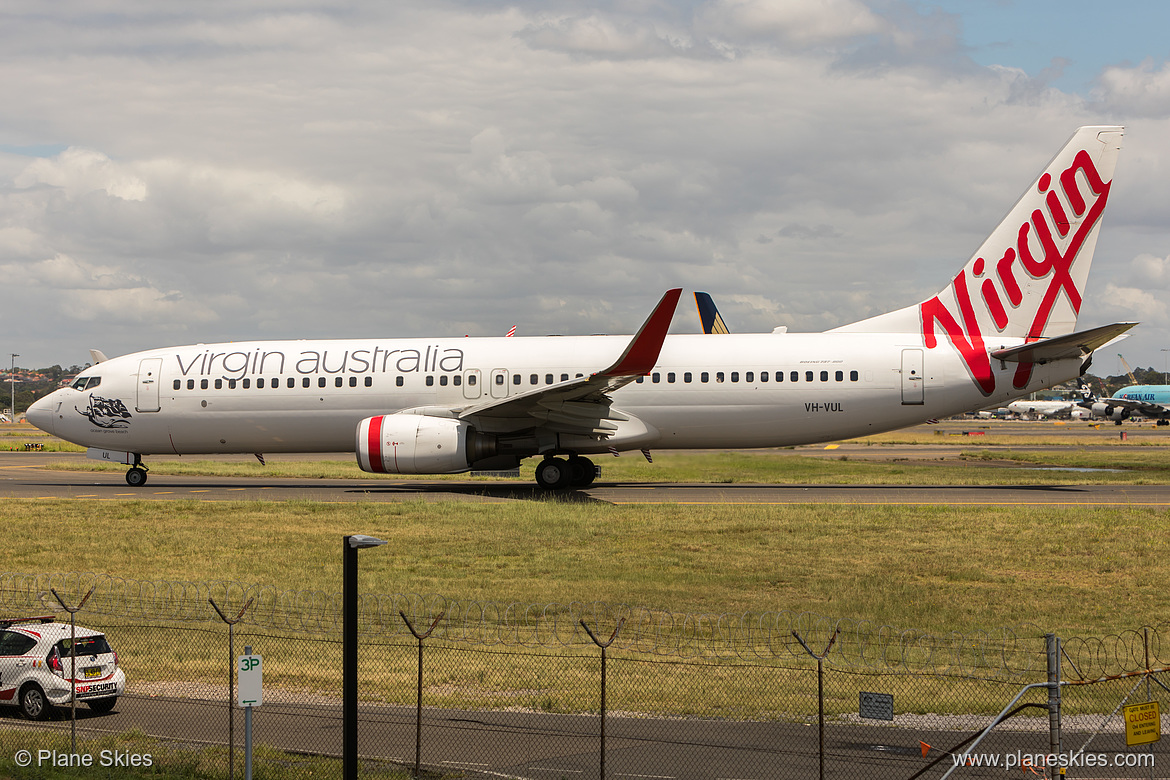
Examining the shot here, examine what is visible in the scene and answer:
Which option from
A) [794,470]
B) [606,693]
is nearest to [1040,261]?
[794,470]

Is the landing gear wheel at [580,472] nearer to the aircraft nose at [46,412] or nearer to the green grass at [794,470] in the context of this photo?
the green grass at [794,470]

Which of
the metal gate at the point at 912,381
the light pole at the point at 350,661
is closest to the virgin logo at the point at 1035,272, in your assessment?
the metal gate at the point at 912,381

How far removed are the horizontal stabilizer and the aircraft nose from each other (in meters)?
30.8

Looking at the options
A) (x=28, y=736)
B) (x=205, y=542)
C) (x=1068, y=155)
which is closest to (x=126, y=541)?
(x=205, y=542)

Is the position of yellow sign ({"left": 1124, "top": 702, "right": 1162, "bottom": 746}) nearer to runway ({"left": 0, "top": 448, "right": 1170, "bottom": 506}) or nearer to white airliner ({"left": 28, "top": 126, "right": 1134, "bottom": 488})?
runway ({"left": 0, "top": 448, "right": 1170, "bottom": 506})

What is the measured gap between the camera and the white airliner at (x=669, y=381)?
3178 centimetres

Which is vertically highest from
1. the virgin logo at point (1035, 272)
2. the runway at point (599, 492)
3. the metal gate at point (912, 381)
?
the virgin logo at point (1035, 272)

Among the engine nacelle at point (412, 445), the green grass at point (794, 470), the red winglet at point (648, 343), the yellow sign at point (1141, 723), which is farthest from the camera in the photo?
the green grass at point (794, 470)

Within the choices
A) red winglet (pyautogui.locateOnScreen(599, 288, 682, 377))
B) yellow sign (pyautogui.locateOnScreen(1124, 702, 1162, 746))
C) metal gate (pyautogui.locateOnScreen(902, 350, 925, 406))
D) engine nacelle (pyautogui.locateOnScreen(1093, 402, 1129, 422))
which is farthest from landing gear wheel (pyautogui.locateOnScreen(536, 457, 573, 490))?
engine nacelle (pyautogui.locateOnScreen(1093, 402, 1129, 422))

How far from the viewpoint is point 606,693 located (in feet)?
45.2

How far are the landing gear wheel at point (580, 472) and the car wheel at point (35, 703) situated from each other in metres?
20.9

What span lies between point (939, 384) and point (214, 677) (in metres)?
23.7

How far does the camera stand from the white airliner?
104 feet

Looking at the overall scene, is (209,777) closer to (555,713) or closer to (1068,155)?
(555,713)
